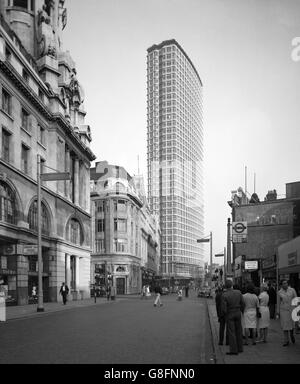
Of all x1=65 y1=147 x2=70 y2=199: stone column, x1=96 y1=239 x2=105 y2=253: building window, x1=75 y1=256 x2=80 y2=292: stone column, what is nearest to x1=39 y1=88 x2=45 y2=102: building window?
x1=65 y1=147 x2=70 y2=199: stone column

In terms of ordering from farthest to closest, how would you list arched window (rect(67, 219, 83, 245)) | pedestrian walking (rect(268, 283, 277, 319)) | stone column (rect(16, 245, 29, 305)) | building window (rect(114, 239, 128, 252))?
building window (rect(114, 239, 128, 252)) < arched window (rect(67, 219, 83, 245)) < stone column (rect(16, 245, 29, 305)) < pedestrian walking (rect(268, 283, 277, 319))

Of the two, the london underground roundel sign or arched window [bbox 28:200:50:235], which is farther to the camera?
arched window [bbox 28:200:50:235]

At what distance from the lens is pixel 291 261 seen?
23.7 metres

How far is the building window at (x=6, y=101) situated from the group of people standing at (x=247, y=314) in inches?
1123

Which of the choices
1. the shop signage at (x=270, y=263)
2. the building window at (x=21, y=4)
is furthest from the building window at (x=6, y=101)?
the shop signage at (x=270, y=263)

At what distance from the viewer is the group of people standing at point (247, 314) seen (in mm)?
12594

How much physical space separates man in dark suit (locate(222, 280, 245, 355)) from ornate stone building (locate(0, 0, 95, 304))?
2033cm

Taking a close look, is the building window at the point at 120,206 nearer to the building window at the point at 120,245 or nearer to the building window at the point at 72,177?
the building window at the point at 120,245

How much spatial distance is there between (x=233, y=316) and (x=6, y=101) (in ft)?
106

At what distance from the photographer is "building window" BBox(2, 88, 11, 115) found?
39344 millimetres

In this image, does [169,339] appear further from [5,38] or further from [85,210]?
[85,210]

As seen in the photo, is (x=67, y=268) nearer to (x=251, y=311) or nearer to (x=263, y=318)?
(x=263, y=318)

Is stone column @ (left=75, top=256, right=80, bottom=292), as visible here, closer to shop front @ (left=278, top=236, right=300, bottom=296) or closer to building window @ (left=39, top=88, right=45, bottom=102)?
building window @ (left=39, top=88, right=45, bottom=102)
